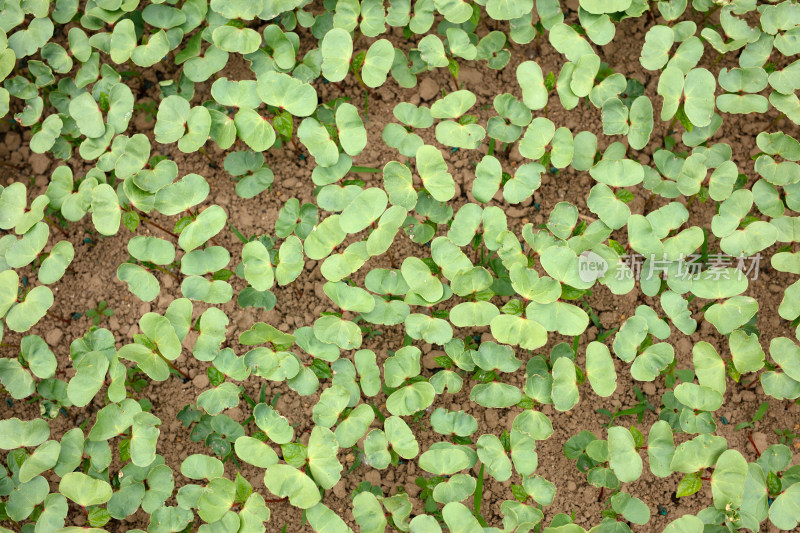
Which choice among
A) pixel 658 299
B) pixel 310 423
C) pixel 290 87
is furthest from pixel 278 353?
pixel 658 299

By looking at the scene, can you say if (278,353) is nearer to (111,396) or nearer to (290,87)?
(111,396)

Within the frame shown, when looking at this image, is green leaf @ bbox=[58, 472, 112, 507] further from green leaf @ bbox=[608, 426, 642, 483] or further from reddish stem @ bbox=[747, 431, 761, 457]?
reddish stem @ bbox=[747, 431, 761, 457]

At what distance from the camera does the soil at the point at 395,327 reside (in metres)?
2.57

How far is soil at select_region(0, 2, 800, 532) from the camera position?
2566 millimetres

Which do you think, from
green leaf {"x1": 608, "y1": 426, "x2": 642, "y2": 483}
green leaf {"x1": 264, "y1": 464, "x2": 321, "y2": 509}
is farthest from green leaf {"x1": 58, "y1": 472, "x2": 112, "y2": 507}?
green leaf {"x1": 608, "y1": 426, "x2": 642, "y2": 483}

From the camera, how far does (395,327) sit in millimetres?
2688

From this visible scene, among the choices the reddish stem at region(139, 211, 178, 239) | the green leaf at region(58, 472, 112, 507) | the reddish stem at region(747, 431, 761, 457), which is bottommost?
the green leaf at region(58, 472, 112, 507)

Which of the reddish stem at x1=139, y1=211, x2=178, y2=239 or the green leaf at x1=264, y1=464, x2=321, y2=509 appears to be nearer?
the green leaf at x1=264, y1=464, x2=321, y2=509

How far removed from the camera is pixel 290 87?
2.60 metres

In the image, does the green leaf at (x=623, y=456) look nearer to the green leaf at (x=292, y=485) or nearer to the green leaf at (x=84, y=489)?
the green leaf at (x=292, y=485)

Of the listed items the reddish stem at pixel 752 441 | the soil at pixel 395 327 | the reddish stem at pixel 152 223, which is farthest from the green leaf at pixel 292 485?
the reddish stem at pixel 752 441

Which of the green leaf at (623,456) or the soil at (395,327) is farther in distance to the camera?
the soil at (395,327)

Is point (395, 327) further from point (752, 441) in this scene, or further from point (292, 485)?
point (752, 441)

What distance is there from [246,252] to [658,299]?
1625 millimetres
